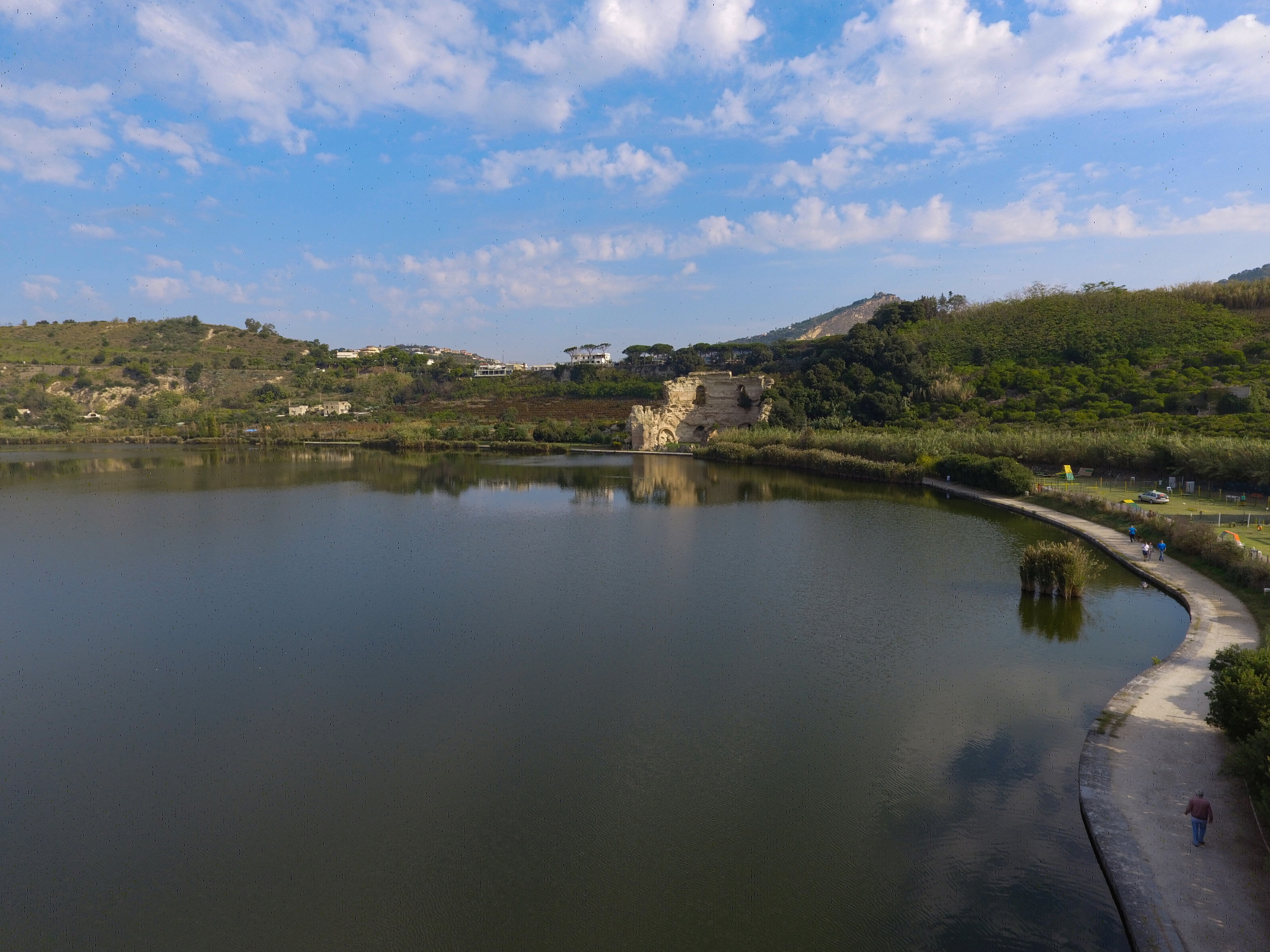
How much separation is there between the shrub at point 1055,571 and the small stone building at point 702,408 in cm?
4636

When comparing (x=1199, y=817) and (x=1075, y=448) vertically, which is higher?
(x=1075, y=448)

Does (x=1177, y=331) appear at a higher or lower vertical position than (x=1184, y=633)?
higher

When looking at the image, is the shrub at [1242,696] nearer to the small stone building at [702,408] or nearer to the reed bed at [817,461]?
the reed bed at [817,461]

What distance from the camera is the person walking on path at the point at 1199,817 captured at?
687 cm

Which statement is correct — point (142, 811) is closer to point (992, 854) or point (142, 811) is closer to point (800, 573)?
point (992, 854)

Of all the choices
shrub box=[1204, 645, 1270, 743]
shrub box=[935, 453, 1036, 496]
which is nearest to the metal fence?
shrub box=[935, 453, 1036, 496]

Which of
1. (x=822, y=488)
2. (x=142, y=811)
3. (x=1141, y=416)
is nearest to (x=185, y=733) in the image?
(x=142, y=811)

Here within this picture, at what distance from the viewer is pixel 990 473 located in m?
31.3

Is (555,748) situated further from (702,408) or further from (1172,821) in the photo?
(702,408)

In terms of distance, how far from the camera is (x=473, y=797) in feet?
28.3

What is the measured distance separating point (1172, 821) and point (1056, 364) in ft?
169

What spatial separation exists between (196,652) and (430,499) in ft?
68.7

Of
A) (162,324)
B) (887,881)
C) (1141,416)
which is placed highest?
(162,324)

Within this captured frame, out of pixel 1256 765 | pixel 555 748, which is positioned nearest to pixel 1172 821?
pixel 1256 765
